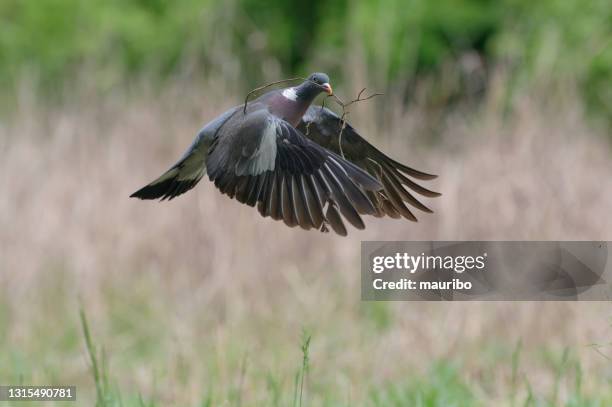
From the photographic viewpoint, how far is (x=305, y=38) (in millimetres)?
10453

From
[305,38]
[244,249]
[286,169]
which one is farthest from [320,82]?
[305,38]

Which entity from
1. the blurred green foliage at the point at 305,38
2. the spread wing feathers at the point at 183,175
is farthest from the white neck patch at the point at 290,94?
the blurred green foliage at the point at 305,38

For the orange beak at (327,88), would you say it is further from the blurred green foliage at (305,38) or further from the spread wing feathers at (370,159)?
the blurred green foliage at (305,38)

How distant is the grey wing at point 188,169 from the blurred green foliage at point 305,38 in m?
3.55

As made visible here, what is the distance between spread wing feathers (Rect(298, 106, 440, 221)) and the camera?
2.26 meters

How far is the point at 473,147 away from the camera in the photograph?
5559 millimetres

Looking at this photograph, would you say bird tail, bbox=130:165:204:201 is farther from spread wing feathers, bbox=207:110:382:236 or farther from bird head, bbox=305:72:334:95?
bird head, bbox=305:72:334:95

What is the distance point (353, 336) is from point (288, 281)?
526 millimetres

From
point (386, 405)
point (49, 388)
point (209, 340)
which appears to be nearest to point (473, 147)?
point (209, 340)

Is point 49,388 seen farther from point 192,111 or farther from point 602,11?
point 602,11

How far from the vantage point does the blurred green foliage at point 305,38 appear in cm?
666

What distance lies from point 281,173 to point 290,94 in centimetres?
16

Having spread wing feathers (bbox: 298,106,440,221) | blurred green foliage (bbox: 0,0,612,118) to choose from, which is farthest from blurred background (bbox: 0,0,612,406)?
spread wing feathers (bbox: 298,106,440,221)

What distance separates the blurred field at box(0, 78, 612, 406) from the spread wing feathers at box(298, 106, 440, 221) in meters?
2.07
